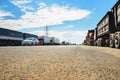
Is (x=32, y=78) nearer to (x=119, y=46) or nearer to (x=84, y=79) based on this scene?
(x=84, y=79)

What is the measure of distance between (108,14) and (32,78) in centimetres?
3375

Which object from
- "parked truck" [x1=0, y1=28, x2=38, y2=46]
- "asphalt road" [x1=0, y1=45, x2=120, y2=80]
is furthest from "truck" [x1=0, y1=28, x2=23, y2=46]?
"asphalt road" [x1=0, y1=45, x2=120, y2=80]

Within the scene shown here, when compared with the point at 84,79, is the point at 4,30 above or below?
above

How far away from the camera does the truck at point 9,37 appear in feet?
154

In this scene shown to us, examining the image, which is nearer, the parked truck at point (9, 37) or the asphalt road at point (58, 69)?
the asphalt road at point (58, 69)

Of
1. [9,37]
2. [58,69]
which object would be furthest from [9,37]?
[58,69]

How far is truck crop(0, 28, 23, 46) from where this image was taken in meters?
47.0

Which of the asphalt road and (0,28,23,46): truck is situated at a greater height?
(0,28,23,46): truck

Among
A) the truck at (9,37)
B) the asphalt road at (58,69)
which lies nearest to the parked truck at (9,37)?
the truck at (9,37)

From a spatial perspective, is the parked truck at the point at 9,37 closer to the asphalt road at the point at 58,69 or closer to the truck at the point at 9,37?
the truck at the point at 9,37

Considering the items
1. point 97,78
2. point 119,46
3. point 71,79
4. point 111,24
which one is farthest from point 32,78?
point 111,24

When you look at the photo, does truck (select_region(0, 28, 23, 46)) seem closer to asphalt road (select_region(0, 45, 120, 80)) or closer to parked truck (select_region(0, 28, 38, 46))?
parked truck (select_region(0, 28, 38, 46))

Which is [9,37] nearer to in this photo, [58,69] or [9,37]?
[9,37]

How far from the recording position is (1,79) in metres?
4.68
